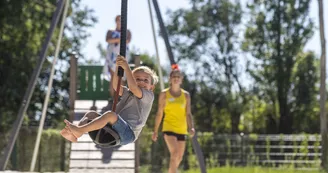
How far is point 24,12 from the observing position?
73.8 feet

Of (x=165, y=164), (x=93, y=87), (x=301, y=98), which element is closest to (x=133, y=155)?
(x=93, y=87)

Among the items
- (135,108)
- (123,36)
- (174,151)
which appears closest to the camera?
(123,36)

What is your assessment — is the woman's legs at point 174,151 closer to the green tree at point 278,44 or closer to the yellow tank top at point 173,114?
the yellow tank top at point 173,114

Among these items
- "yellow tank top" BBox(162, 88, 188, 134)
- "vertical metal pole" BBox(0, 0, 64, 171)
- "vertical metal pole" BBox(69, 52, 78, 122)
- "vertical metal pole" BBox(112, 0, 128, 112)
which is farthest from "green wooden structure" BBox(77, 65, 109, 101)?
"vertical metal pole" BBox(112, 0, 128, 112)

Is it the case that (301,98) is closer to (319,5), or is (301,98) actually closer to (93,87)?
(319,5)

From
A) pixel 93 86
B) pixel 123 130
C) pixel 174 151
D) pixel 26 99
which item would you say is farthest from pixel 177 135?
pixel 93 86

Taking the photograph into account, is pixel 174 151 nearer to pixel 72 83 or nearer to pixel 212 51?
pixel 72 83

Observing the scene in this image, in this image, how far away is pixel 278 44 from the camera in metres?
32.5

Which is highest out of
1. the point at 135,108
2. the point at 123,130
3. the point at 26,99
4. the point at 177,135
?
the point at 26,99

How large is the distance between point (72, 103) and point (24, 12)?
12.2 metres

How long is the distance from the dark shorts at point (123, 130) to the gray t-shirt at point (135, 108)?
0.15 m

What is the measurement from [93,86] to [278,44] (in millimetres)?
21717

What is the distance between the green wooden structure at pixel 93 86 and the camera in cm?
1192

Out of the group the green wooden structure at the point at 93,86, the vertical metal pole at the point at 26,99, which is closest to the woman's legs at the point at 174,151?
the vertical metal pole at the point at 26,99
